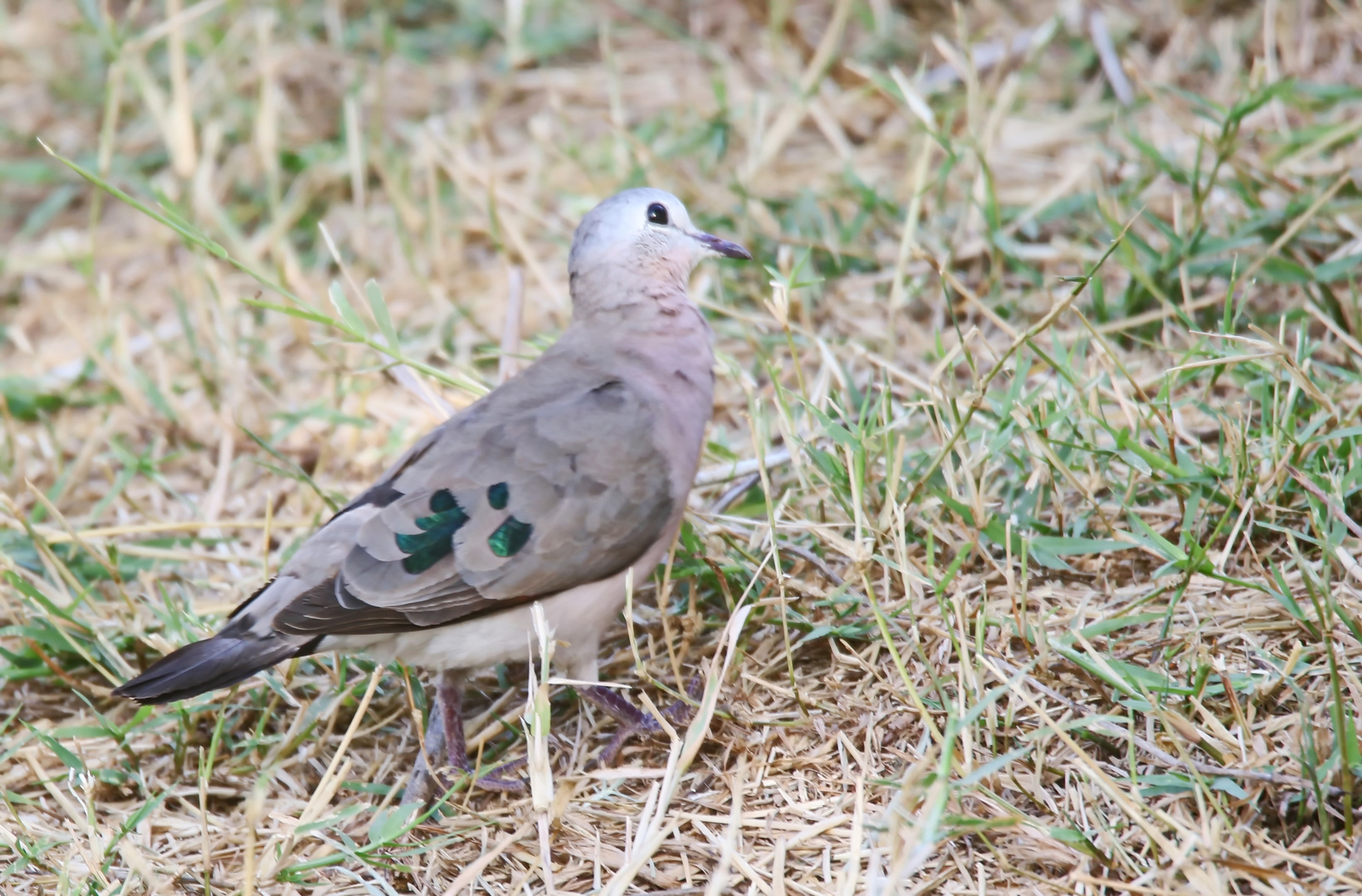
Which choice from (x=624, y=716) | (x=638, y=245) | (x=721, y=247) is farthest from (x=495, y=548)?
(x=721, y=247)

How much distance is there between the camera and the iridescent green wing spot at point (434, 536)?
8.30ft

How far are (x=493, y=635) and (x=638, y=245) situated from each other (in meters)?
0.94

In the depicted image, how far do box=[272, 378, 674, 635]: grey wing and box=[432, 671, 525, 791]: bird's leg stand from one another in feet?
0.83

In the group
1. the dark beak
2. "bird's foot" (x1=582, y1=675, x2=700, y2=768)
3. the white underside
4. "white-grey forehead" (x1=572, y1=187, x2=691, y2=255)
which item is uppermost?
"white-grey forehead" (x1=572, y1=187, x2=691, y2=255)

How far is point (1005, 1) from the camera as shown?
4707 millimetres

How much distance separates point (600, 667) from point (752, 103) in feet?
7.14

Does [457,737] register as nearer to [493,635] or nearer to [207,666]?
[493,635]

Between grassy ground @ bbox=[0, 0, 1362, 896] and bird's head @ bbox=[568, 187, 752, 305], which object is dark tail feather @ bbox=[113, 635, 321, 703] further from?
bird's head @ bbox=[568, 187, 752, 305]

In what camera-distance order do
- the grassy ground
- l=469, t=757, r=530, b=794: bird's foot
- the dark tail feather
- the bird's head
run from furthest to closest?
1. the bird's head
2. l=469, t=757, r=530, b=794: bird's foot
3. the dark tail feather
4. the grassy ground

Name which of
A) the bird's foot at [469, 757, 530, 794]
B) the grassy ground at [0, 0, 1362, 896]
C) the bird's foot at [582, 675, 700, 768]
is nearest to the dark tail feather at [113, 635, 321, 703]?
the grassy ground at [0, 0, 1362, 896]

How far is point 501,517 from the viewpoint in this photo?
2.57 metres

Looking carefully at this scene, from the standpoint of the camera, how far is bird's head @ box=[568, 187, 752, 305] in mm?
2934

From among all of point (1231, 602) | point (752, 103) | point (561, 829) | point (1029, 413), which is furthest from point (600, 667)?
point (752, 103)

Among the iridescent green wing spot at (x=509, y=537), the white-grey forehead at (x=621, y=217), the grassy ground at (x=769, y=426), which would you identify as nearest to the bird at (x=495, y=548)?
the iridescent green wing spot at (x=509, y=537)
